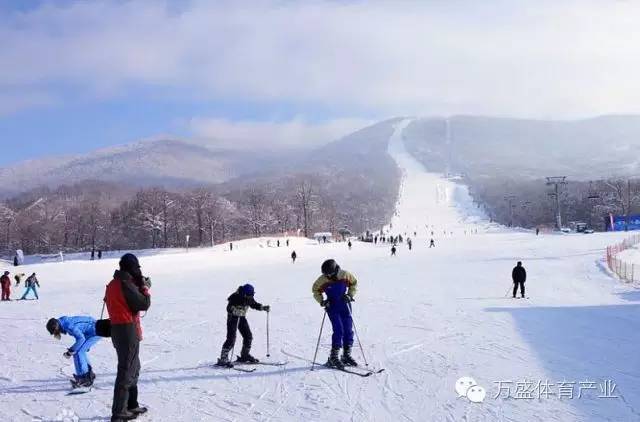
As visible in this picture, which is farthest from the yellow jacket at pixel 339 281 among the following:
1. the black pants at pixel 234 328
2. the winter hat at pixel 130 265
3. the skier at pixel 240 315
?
the winter hat at pixel 130 265

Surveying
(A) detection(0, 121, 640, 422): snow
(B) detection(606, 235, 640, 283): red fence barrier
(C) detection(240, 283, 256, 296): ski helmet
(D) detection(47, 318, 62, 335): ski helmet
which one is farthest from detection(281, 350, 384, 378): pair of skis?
(B) detection(606, 235, 640, 283): red fence barrier

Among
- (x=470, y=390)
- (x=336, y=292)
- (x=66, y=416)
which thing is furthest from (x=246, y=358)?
(x=470, y=390)

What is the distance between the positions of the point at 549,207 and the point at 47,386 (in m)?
125

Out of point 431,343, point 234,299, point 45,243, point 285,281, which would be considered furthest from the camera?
point 45,243

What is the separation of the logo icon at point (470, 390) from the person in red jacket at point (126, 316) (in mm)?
4205

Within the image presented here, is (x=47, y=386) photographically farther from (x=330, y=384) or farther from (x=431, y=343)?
(x=431, y=343)

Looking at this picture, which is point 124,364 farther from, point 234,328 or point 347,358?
point 347,358

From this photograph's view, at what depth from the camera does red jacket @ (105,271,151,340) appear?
18.9 ft

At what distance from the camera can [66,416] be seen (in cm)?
663

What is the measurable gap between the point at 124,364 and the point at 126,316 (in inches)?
20.9

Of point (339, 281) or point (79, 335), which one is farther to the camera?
point (339, 281)

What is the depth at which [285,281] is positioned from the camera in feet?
85.7

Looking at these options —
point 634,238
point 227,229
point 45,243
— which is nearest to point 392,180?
point 227,229

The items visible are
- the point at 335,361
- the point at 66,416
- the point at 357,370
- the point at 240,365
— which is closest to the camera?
the point at 66,416
